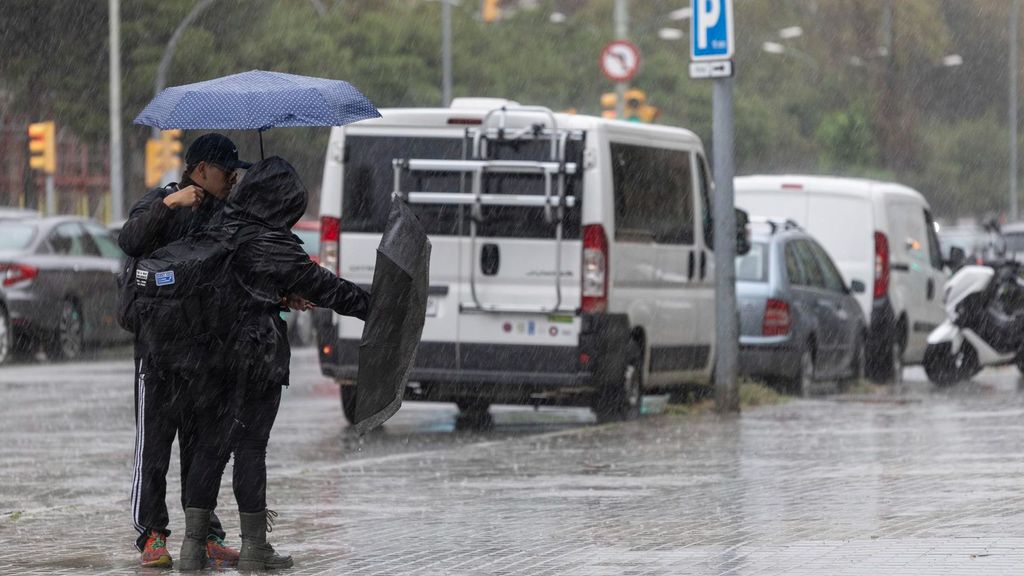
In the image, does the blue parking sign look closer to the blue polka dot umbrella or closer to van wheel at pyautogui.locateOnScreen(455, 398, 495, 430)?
van wheel at pyautogui.locateOnScreen(455, 398, 495, 430)

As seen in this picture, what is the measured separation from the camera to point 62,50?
4253cm

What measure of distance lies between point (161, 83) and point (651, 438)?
25.5 metres

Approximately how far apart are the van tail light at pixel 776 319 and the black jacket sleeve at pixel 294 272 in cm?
1068

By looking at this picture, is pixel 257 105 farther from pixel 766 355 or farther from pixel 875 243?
pixel 875 243

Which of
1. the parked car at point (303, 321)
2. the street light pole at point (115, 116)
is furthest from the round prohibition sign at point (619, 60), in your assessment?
the street light pole at point (115, 116)

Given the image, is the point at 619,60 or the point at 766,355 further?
the point at 619,60

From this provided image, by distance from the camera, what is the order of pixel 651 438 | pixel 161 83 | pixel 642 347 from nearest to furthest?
pixel 651 438
pixel 642 347
pixel 161 83

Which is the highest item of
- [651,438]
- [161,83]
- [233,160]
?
[161,83]

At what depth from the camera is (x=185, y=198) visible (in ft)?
26.2

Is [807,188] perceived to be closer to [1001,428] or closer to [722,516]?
[1001,428]

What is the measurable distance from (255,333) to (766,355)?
1083cm

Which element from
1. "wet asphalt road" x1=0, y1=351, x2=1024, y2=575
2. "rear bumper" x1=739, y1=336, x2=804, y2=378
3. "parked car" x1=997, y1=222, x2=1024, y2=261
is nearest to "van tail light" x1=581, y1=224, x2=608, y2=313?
"wet asphalt road" x1=0, y1=351, x2=1024, y2=575

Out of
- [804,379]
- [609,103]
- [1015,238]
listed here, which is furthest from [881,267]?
[609,103]

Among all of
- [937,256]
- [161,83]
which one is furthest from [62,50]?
[937,256]
